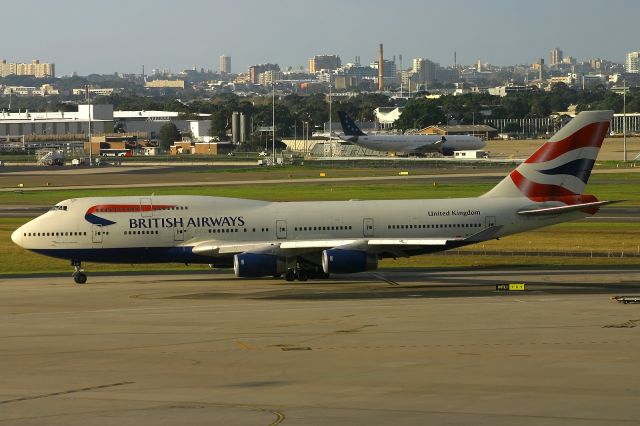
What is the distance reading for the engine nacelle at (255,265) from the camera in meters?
56.2

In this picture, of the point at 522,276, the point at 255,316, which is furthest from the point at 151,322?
the point at 522,276

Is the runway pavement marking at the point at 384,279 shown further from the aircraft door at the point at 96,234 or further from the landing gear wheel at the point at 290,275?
the aircraft door at the point at 96,234

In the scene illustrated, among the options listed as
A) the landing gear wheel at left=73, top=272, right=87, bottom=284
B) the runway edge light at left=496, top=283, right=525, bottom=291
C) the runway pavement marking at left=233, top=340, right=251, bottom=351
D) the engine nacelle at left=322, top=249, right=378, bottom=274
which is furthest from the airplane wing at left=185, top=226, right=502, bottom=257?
the runway pavement marking at left=233, top=340, right=251, bottom=351

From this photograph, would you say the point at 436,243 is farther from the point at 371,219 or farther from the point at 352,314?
the point at 352,314

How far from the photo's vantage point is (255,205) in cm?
6100

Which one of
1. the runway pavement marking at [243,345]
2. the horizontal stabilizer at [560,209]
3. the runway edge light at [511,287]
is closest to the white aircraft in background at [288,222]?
the horizontal stabilizer at [560,209]

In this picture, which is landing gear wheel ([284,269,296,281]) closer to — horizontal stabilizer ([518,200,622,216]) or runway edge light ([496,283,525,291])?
runway edge light ([496,283,525,291])

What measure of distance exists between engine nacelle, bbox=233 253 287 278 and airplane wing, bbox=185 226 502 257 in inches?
19.5

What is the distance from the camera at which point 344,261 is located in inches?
2202

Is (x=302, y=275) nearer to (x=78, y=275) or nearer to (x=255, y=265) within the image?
(x=255, y=265)

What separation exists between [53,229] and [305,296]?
14193 mm

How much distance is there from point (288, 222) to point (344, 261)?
5148 millimetres

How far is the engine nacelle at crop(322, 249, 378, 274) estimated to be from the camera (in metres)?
55.9

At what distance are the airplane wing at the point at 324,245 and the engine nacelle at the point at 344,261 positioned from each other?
0.42m
